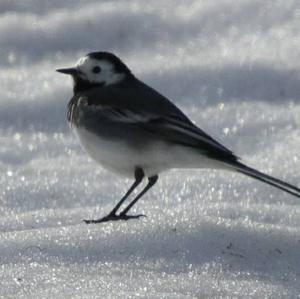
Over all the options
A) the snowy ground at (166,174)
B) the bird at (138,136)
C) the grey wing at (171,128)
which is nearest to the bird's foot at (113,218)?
the bird at (138,136)

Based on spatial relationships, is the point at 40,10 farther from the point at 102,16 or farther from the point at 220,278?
the point at 220,278

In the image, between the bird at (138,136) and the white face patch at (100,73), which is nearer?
the bird at (138,136)

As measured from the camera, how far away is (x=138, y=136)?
7.39 m

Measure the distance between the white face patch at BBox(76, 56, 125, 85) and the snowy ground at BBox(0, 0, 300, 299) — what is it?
757mm

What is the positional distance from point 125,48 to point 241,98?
1338 millimetres

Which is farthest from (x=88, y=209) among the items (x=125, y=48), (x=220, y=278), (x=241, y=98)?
(x=125, y=48)

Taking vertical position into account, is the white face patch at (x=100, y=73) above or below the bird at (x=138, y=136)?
above

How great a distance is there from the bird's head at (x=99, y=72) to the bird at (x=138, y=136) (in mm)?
183

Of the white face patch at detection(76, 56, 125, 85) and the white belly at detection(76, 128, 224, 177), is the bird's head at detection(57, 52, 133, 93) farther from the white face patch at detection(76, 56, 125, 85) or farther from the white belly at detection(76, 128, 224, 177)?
the white belly at detection(76, 128, 224, 177)

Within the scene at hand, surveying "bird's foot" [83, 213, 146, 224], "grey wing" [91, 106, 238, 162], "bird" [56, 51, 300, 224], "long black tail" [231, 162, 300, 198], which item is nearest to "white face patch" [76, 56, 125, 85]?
"bird" [56, 51, 300, 224]

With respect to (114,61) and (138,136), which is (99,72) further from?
(138,136)

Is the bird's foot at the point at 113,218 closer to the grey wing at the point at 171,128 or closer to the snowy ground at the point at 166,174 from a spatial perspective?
the snowy ground at the point at 166,174

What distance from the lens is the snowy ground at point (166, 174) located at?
6004 millimetres

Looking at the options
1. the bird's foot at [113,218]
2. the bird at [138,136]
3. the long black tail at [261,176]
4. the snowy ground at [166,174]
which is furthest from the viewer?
the bird at [138,136]
